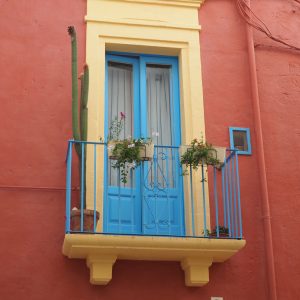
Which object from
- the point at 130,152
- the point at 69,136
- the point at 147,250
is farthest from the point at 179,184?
the point at 69,136

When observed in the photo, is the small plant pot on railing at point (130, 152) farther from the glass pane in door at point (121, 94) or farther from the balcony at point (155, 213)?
the glass pane in door at point (121, 94)

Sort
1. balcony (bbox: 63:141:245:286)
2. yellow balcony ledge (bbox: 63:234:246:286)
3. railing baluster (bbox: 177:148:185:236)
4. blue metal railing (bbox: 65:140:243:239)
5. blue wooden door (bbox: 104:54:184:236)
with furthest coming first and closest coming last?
railing baluster (bbox: 177:148:185:236) < blue wooden door (bbox: 104:54:184:236) < blue metal railing (bbox: 65:140:243:239) < balcony (bbox: 63:141:245:286) < yellow balcony ledge (bbox: 63:234:246:286)

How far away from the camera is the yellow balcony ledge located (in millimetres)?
7328

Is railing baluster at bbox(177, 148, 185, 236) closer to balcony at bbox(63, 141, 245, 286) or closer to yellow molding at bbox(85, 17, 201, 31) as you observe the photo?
balcony at bbox(63, 141, 245, 286)

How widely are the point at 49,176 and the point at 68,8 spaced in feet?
7.64

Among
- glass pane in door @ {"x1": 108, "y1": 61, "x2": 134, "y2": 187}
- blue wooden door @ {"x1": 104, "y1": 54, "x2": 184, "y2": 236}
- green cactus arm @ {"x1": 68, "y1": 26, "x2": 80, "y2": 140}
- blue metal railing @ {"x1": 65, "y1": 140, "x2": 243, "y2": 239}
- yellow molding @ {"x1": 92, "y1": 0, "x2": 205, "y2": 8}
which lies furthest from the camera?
yellow molding @ {"x1": 92, "y1": 0, "x2": 205, "y2": 8}

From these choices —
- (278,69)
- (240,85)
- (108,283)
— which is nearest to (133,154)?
(108,283)

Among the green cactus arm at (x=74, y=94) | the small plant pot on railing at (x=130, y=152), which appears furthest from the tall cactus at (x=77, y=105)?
the small plant pot on railing at (x=130, y=152)

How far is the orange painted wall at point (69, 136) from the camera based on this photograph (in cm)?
771

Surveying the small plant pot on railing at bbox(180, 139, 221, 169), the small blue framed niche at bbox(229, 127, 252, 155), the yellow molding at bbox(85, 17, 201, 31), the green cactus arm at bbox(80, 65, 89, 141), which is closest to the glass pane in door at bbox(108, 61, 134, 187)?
the yellow molding at bbox(85, 17, 201, 31)

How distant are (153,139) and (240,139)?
1.10 metres

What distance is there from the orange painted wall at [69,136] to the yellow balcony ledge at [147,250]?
0.23 m

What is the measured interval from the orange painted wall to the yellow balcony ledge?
0.74 feet

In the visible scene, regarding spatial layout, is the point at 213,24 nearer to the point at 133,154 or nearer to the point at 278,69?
the point at 278,69
